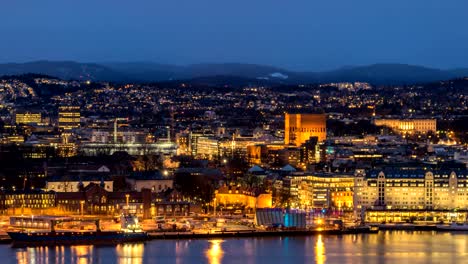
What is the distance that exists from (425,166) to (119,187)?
7053mm

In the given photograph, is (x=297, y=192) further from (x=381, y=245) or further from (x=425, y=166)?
(x=381, y=245)

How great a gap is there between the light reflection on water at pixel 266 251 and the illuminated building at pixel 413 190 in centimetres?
403

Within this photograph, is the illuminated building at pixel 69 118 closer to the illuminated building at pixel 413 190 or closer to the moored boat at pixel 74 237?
the illuminated building at pixel 413 190

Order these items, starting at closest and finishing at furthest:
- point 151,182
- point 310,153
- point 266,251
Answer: point 266,251, point 151,182, point 310,153

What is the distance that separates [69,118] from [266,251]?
36444 millimetres

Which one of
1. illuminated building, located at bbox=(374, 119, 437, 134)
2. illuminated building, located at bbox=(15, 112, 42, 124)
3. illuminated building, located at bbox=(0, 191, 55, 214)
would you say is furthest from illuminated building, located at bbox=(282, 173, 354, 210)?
illuminated building, located at bbox=(15, 112, 42, 124)

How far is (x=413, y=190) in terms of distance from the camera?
99.9 ft

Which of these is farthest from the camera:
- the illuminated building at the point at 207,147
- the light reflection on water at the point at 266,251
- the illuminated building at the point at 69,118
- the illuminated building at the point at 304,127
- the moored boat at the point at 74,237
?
the illuminated building at the point at 69,118

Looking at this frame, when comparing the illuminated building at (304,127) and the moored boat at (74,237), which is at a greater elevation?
the illuminated building at (304,127)

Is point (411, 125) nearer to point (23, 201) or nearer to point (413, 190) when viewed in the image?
point (413, 190)

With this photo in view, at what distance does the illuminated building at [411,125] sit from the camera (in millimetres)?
53438

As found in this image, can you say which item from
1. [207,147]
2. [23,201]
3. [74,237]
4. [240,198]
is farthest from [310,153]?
[74,237]

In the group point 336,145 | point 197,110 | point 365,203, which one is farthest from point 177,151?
point 197,110

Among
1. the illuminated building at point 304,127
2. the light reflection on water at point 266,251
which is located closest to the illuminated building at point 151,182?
the light reflection on water at point 266,251
